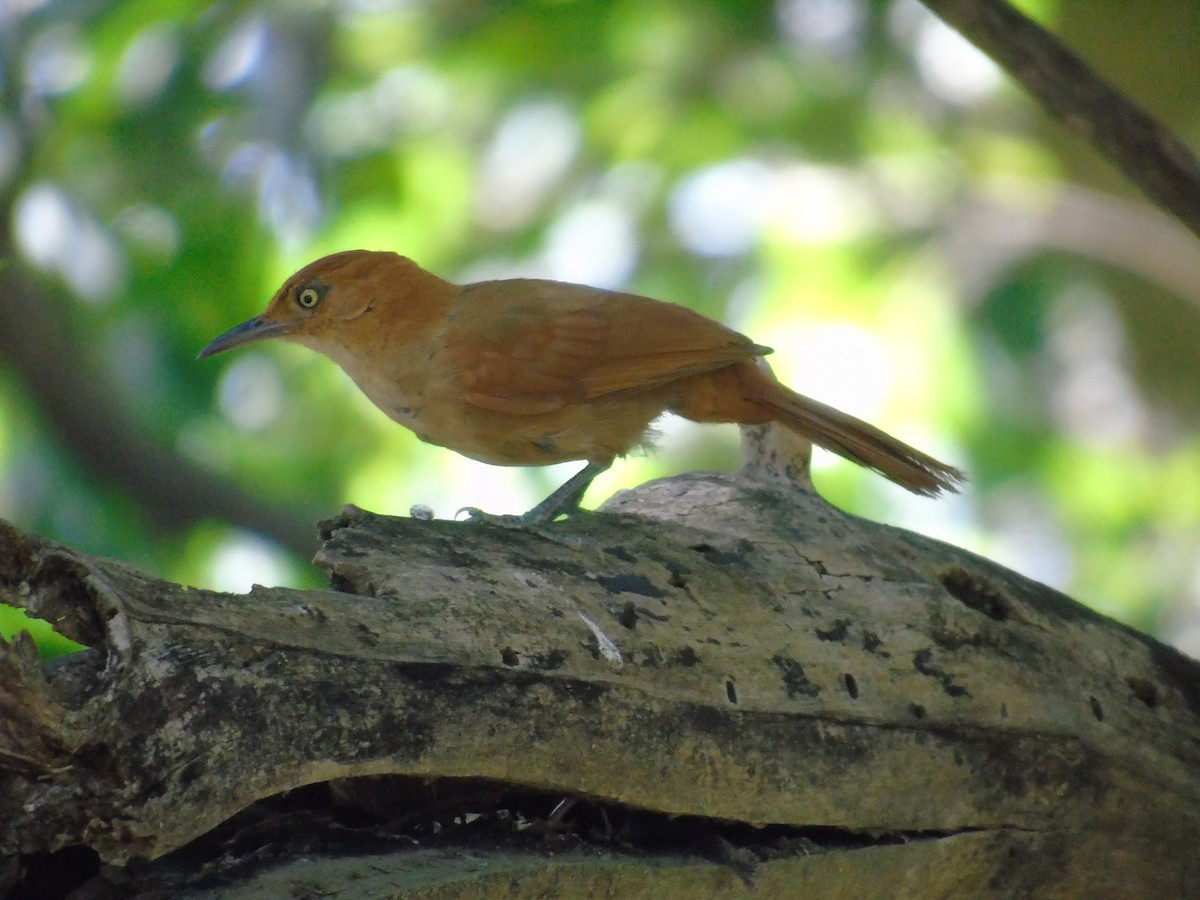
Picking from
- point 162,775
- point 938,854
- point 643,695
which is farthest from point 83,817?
point 938,854

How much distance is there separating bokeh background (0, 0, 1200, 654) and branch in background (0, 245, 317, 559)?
0.07ft

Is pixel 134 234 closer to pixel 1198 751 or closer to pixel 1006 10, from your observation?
pixel 1006 10

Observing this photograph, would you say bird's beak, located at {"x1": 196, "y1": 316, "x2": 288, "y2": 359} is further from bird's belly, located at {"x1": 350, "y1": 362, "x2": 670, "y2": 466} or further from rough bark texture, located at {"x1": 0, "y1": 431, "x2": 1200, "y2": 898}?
rough bark texture, located at {"x1": 0, "y1": 431, "x2": 1200, "y2": 898}

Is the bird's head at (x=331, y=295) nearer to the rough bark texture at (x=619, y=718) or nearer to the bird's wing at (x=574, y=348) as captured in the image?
the bird's wing at (x=574, y=348)

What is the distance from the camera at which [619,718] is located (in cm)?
277

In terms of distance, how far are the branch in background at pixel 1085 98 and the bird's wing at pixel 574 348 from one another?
1128mm

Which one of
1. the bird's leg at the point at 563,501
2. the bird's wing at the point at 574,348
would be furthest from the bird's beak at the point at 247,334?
the bird's leg at the point at 563,501

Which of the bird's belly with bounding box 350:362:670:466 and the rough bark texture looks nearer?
the rough bark texture

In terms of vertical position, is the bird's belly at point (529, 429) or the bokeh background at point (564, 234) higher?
the bokeh background at point (564, 234)

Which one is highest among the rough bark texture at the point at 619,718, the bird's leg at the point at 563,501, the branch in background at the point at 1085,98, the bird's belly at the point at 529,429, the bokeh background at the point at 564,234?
the bokeh background at the point at 564,234

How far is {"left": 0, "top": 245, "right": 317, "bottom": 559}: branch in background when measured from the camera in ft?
22.0

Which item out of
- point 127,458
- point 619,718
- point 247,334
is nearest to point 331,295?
point 247,334

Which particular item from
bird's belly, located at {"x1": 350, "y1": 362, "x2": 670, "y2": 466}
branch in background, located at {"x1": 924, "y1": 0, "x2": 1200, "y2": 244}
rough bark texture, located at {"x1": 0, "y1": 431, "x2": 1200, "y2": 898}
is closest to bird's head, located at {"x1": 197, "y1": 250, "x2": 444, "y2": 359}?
bird's belly, located at {"x1": 350, "y1": 362, "x2": 670, "y2": 466}

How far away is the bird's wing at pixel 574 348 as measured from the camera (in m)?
4.37
